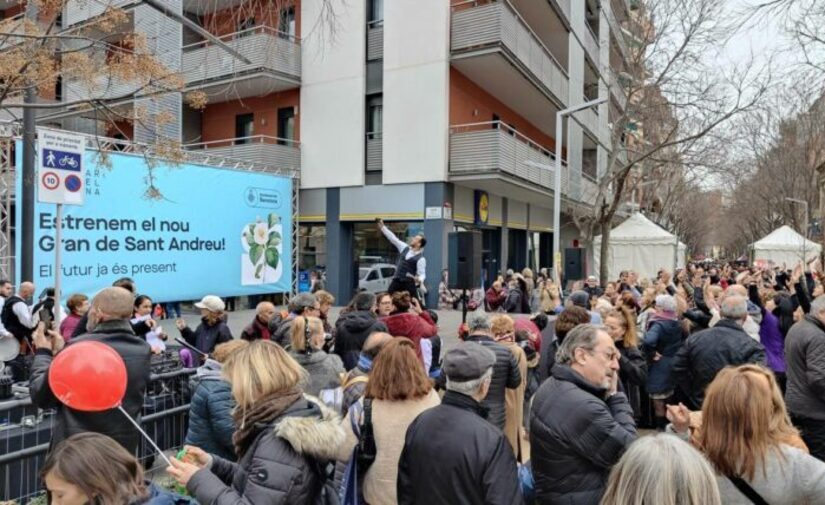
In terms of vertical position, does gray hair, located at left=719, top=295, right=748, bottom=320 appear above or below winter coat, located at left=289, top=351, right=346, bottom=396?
above

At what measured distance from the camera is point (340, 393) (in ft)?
13.0

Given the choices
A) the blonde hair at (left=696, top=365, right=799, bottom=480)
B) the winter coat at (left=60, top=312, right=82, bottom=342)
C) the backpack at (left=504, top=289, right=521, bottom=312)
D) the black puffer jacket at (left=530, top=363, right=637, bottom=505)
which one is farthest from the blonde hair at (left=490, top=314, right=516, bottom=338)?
the backpack at (left=504, top=289, right=521, bottom=312)

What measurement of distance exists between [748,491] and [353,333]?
4307mm

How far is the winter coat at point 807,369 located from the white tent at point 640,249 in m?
22.1

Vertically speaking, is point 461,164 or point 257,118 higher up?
point 257,118

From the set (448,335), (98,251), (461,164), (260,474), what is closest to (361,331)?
(260,474)

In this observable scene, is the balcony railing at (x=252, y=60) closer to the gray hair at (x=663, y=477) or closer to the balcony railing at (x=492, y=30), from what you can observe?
the balcony railing at (x=492, y=30)

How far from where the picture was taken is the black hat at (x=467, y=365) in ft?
9.68

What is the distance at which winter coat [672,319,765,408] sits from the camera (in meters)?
5.12

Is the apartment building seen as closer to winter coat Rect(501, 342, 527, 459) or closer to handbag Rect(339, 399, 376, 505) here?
winter coat Rect(501, 342, 527, 459)

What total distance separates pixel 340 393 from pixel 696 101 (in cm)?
1926

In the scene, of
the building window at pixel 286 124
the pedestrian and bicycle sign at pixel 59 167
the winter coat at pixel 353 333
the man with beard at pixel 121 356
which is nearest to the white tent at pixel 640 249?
the building window at pixel 286 124

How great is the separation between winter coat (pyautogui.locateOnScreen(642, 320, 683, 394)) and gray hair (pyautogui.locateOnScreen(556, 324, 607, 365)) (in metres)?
4.01

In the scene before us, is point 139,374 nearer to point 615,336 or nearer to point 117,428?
point 117,428
